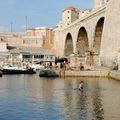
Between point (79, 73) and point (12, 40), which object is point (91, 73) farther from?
point (12, 40)

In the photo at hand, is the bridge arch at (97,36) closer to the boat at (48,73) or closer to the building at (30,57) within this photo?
the boat at (48,73)

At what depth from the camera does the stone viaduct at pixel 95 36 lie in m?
53.6

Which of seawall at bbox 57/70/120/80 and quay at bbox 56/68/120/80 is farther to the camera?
seawall at bbox 57/70/120/80

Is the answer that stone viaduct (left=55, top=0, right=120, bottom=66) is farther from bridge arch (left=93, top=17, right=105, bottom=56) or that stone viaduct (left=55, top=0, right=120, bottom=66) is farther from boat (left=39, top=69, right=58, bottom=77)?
boat (left=39, top=69, right=58, bottom=77)

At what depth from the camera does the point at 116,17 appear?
51.2m

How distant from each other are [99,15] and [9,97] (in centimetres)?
3612

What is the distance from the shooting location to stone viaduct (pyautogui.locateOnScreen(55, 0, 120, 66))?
5356 cm

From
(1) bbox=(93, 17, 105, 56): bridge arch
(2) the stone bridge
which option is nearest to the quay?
(2) the stone bridge

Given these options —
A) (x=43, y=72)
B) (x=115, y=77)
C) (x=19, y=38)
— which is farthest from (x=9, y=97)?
(x=19, y=38)

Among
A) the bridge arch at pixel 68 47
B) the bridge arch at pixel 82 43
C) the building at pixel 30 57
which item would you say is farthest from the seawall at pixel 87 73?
the bridge arch at pixel 68 47

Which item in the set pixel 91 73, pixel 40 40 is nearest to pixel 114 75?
pixel 91 73

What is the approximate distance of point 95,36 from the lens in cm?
6869

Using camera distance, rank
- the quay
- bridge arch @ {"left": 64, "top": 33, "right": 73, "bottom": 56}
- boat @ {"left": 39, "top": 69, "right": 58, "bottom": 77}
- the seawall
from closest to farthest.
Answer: the quay
the seawall
boat @ {"left": 39, "top": 69, "right": 58, "bottom": 77}
bridge arch @ {"left": 64, "top": 33, "right": 73, "bottom": 56}

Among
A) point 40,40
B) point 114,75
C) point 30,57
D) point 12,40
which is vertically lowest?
point 114,75
